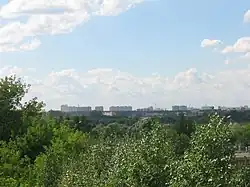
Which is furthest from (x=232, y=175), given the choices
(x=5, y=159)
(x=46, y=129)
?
(x=46, y=129)

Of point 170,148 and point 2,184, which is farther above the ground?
point 170,148

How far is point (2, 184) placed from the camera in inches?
1293

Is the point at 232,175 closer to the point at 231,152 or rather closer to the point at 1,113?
the point at 231,152

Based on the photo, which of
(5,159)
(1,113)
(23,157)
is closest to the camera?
(5,159)

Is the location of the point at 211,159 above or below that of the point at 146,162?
above

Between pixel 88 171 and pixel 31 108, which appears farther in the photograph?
pixel 31 108

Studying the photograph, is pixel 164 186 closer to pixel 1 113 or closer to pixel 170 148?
pixel 170 148

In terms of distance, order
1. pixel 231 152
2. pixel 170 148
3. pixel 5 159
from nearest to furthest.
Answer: pixel 231 152 → pixel 170 148 → pixel 5 159

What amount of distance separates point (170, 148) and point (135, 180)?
1757mm

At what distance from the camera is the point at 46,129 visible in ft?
172

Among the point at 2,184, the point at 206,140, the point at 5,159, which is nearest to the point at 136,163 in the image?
the point at 206,140

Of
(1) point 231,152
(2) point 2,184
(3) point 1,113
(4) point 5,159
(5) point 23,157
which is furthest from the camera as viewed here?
(3) point 1,113

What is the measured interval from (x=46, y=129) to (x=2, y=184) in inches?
776

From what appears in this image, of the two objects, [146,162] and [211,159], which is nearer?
[211,159]
